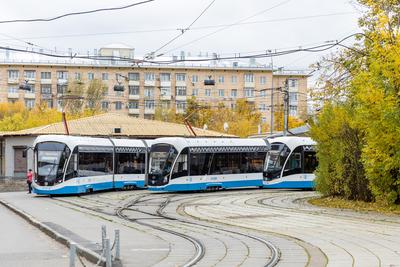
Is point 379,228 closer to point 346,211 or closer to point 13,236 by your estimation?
point 346,211

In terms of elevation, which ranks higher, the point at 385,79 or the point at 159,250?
the point at 385,79

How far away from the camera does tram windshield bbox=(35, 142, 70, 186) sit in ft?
120

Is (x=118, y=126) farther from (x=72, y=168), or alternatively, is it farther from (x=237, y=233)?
(x=237, y=233)

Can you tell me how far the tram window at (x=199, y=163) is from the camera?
38.8 meters

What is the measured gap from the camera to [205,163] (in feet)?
130

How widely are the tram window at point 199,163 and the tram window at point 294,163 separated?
16.4 feet

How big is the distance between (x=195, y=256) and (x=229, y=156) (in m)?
28.4

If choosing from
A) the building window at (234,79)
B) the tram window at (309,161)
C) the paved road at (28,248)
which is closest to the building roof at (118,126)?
the tram window at (309,161)

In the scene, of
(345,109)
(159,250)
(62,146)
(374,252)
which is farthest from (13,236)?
(62,146)

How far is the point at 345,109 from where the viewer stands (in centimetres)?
2947

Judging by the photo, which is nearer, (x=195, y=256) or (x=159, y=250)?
(x=195, y=256)

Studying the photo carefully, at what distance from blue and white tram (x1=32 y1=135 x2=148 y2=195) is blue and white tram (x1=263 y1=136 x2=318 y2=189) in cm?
908

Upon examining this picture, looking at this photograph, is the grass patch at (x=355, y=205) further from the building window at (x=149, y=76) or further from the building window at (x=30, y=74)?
the building window at (x=30, y=74)

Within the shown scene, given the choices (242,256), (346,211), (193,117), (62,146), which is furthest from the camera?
(193,117)
